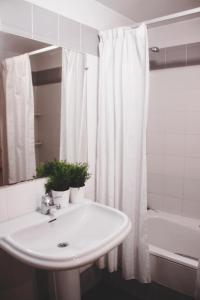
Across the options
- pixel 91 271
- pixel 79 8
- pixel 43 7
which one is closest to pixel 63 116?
pixel 43 7

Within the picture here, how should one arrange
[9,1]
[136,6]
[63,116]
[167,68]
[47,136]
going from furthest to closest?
[167,68] → [136,6] → [63,116] → [47,136] → [9,1]

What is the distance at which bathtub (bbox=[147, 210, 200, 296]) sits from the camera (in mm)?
1790

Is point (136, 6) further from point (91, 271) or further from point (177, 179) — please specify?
point (91, 271)

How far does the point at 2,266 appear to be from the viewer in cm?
143

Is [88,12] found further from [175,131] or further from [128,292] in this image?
[128,292]

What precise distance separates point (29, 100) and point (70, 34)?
23.3 inches

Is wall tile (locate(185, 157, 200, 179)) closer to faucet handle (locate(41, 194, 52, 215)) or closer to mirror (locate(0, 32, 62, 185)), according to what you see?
mirror (locate(0, 32, 62, 185))

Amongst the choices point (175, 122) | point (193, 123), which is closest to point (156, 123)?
point (175, 122)

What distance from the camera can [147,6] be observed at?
2.06m

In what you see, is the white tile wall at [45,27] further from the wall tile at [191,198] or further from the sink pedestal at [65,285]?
the wall tile at [191,198]

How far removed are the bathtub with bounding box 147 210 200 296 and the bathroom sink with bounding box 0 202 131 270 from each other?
26.1 inches

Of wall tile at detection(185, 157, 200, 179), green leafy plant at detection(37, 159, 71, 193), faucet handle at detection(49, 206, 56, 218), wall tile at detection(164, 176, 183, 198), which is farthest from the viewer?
wall tile at detection(164, 176, 183, 198)

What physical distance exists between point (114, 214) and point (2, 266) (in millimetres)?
724

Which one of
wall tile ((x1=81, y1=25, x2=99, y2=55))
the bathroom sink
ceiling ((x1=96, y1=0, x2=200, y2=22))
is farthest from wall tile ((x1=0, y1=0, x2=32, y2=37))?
the bathroom sink
